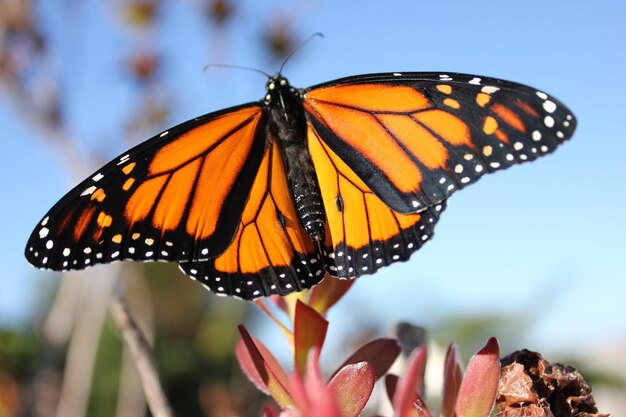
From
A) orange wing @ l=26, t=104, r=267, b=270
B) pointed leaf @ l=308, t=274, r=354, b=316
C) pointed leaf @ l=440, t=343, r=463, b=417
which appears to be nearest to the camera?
pointed leaf @ l=440, t=343, r=463, b=417

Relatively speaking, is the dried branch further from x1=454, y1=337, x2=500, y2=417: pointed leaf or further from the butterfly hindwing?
the butterfly hindwing

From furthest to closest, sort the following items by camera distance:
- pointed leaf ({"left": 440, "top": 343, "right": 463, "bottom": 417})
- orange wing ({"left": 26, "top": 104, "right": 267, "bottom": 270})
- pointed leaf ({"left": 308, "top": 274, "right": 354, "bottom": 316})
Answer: orange wing ({"left": 26, "top": 104, "right": 267, "bottom": 270}) → pointed leaf ({"left": 308, "top": 274, "right": 354, "bottom": 316}) → pointed leaf ({"left": 440, "top": 343, "right": 463, "bottom": 417})

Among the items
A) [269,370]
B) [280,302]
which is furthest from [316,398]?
[280,302]

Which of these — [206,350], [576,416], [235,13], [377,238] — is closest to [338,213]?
[377,238]

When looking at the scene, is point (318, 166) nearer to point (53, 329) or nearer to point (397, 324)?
point (397, 324)

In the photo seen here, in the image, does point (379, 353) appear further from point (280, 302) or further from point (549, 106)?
point (549, 106)

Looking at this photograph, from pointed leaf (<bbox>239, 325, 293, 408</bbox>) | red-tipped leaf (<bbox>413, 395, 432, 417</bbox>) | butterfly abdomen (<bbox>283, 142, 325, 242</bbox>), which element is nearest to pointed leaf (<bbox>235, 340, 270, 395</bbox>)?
pointed leaf (<bbox>239, 325, 293, 408</bbox>)

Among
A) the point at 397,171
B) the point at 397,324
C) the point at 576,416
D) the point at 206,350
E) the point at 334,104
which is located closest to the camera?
the point at 576,416

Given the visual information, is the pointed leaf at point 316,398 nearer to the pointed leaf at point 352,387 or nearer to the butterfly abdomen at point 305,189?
the pointed leaf at point 352,387
